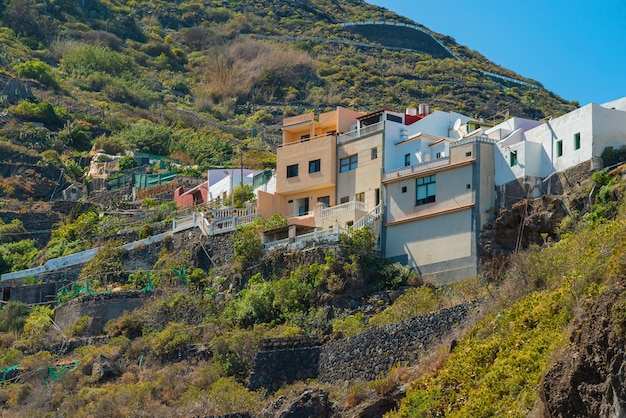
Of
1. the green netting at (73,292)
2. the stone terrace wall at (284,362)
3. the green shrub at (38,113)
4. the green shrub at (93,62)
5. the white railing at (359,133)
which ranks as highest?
the green shrub at (93,62)

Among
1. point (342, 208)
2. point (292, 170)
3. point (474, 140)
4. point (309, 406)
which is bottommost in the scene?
point (309, 406)

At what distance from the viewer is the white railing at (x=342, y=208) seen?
49219 mm

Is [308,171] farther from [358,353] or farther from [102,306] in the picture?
[358,353]

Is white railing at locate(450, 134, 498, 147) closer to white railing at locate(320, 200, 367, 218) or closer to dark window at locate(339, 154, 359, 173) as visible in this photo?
white railing at locate(320, 200, 367, 218)

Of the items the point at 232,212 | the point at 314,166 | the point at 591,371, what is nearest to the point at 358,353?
the point at 591,371

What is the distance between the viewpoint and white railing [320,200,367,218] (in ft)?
161

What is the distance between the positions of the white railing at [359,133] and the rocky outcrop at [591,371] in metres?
28.2

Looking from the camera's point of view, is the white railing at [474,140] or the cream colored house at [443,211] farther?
the white railing at [474,140]

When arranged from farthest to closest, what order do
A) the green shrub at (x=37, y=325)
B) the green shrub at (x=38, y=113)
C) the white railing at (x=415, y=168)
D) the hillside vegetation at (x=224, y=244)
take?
the green shrub at (x=38, y=113) → the green shrub at (x=37, y=325) → the white railing at (x=415, y=168) → the hillside vegetation at (x=224, y=244)

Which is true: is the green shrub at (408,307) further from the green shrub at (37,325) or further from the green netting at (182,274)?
the green shrub at (37,325)

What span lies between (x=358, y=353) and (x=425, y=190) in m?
11.1

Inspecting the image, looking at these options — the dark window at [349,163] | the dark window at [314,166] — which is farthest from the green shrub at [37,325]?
the dark window at [349,163]

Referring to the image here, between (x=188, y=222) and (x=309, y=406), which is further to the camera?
(x=188, y=222)

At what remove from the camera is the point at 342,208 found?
163ft
